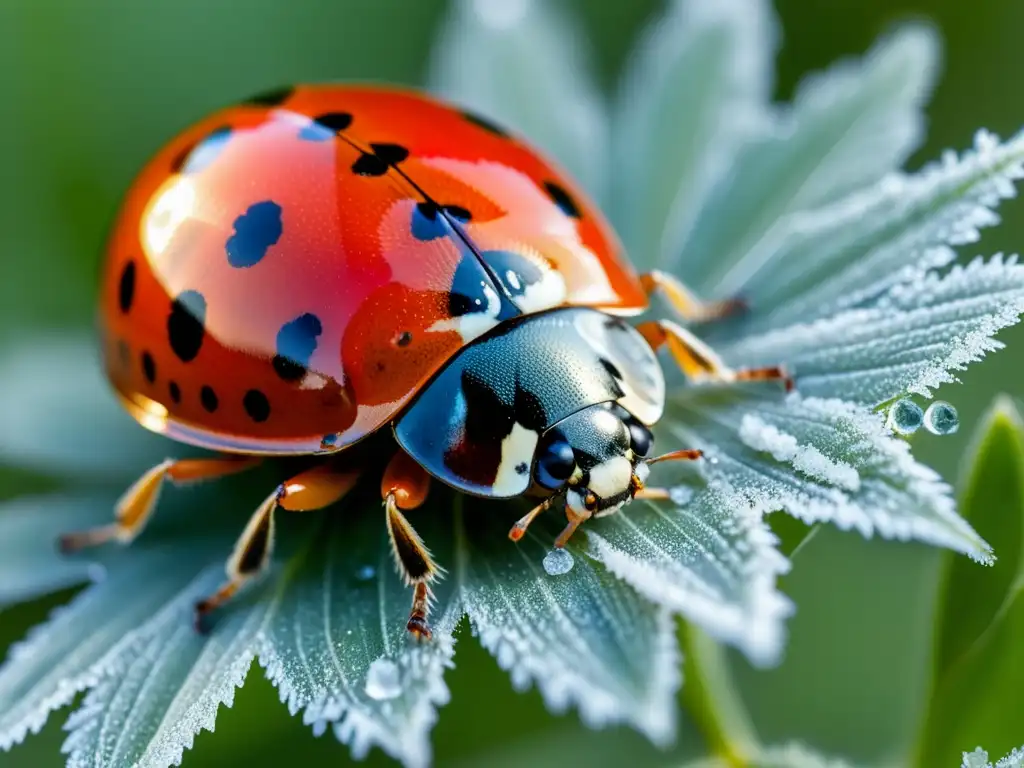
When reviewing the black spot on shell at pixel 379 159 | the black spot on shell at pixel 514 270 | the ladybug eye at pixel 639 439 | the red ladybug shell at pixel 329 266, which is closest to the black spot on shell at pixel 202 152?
the red ladybug shell at pixel 329 266

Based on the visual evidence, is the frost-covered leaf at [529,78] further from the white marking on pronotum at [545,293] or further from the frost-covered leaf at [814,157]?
the white marking on pronotum at [545,293]

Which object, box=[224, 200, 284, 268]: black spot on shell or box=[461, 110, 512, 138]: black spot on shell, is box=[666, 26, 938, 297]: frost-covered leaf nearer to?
box=[461, 110, 512, 138]: black spot on shell

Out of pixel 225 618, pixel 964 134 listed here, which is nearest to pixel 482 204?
pixel 225 618

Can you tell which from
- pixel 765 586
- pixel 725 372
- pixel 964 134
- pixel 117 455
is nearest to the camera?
pixel 765 586

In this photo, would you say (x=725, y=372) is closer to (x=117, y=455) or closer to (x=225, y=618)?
(x=225, y=618)

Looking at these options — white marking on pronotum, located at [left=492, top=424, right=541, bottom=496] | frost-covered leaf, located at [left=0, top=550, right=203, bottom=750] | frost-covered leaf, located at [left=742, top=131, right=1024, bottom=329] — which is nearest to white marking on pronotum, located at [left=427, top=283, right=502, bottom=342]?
white marking on pronotum, located at [left=492, top=424, right=541, bottom=496]
